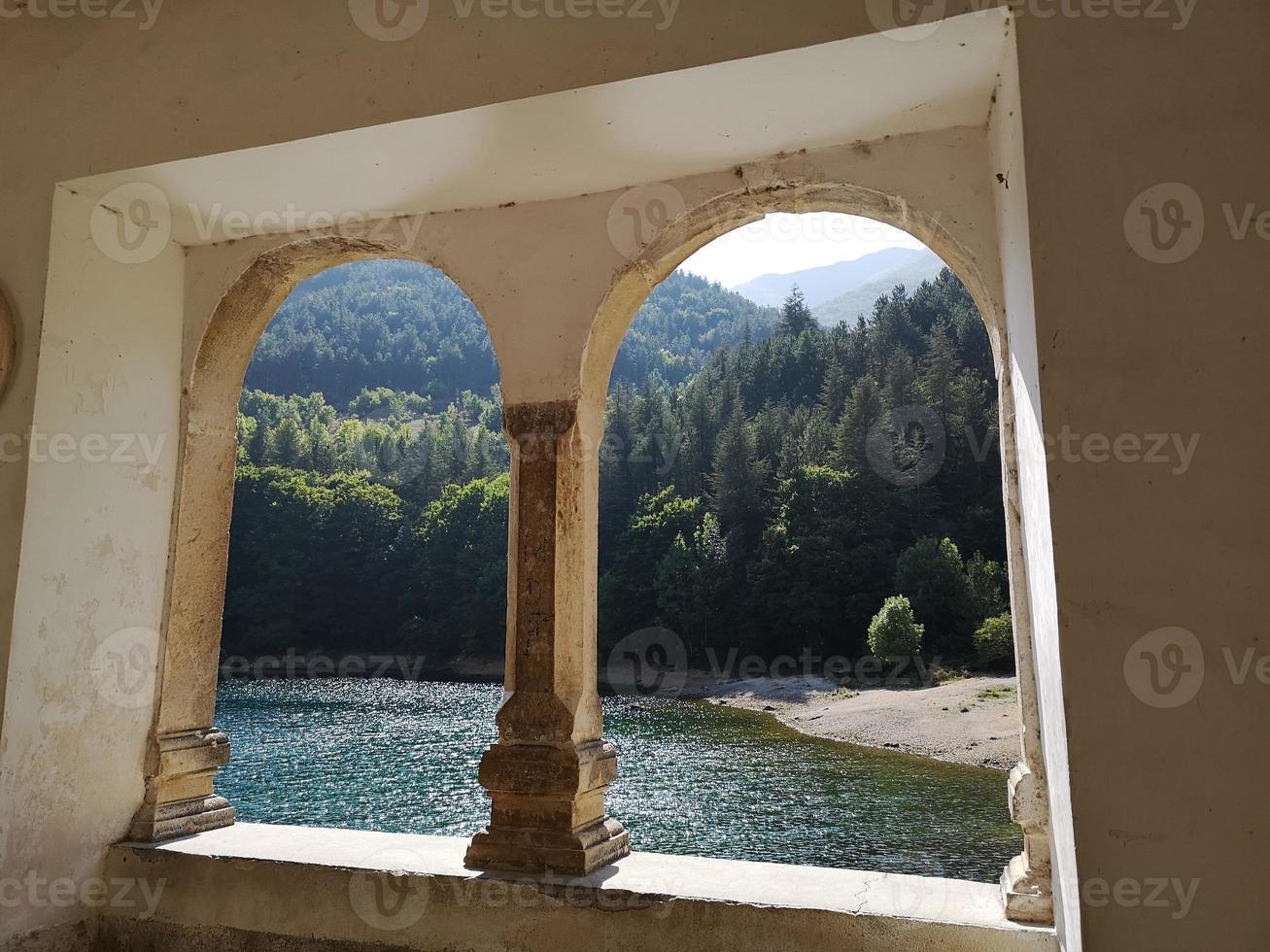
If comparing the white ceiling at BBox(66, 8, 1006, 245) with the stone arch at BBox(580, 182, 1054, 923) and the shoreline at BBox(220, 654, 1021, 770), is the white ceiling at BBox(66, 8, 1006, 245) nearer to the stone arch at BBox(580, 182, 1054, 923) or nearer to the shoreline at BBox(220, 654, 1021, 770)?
the stone arch at BBox(580, 182, 1054, 923)

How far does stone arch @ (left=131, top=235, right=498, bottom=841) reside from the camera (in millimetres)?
3168

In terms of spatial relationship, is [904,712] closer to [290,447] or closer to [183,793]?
[183,793]

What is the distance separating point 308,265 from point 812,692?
23.4 m

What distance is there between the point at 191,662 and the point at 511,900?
4.68 ft

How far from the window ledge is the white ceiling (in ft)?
6.40

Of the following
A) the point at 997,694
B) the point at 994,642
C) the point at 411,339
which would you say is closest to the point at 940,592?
the point at 994,642

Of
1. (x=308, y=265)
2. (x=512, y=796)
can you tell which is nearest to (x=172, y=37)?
(x=308, y=265)

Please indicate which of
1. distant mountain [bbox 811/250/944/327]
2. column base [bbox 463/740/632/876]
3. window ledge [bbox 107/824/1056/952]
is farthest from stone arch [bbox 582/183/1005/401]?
distant mountain [bbox 811/250/944/327]

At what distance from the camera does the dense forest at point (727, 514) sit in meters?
30.6

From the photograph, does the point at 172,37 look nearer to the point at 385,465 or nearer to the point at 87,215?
the point at 87,215

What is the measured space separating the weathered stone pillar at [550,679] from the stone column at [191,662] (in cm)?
107

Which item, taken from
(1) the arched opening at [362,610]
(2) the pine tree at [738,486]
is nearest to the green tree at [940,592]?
(2) the pine tree at [738,486]

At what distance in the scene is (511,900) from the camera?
8.44 ft

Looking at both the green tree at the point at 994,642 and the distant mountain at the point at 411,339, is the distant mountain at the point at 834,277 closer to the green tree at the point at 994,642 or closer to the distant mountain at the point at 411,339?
the distant mountain at the point at 411,339
